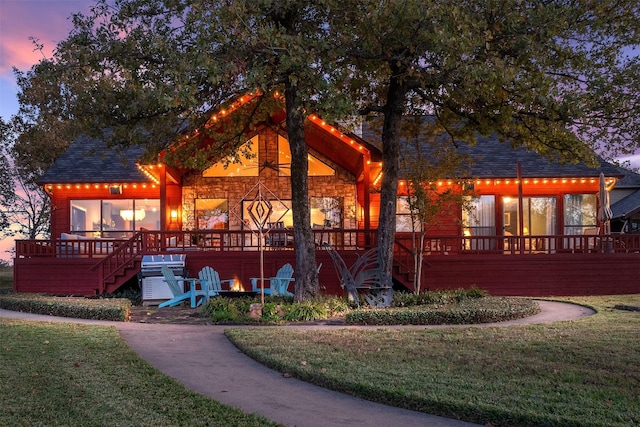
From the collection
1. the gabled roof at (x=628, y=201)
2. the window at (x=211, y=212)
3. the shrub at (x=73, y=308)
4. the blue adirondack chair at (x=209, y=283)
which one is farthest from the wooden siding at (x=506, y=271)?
the gabled roof at (x=628, y=201)

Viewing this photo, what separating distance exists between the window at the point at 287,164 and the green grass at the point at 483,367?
37.0 feet

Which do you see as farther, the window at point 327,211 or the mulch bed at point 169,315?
the window at point 327,211

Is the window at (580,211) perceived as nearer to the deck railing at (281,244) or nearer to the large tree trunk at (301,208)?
the deck railing at (281,244)

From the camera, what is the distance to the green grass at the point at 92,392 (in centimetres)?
588

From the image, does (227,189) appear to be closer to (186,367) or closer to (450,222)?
(450,222)

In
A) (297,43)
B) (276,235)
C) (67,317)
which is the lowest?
(67,317)

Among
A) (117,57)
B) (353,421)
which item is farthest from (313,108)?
(353,421)

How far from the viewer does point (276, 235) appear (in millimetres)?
19984

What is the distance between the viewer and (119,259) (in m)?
18.9

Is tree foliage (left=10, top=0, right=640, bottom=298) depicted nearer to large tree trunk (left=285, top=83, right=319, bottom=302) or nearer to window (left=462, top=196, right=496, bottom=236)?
large tree trunk (left=285, top=83, right=319, bottom=302)

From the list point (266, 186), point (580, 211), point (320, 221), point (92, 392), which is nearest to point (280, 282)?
point (320, 221)

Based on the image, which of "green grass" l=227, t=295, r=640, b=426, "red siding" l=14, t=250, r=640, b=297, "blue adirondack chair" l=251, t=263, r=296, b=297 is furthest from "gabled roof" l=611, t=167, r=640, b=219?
"green grass" l=227, t=295, r=640, b=426

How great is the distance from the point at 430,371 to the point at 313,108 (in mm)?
7327

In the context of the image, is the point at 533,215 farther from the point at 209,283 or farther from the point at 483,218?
the point at 209,283
